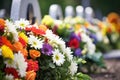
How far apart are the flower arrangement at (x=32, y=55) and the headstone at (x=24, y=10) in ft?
3.04

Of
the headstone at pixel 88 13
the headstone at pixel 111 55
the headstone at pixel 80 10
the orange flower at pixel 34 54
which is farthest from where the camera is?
the headstone at pixel 111 55

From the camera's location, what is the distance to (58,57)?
5.47 m

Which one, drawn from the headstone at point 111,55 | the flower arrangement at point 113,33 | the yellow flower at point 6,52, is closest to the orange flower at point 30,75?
the yellow flower at point 6,52

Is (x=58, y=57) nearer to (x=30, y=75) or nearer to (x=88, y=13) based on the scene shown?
(x=30, y=75)

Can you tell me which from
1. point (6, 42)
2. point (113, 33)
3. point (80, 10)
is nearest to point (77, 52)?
point (80, 10)

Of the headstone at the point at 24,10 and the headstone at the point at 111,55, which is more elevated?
the headstone at the point at 111,55

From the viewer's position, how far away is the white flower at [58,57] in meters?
5.39

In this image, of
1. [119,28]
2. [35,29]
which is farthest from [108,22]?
[35,29]

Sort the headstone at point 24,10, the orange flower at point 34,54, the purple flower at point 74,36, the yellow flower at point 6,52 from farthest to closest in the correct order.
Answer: the purple flower at point 74,36 → the headstone at point 24,10 → the orange flower at point 34,54 → the yellow flower at point 6,52

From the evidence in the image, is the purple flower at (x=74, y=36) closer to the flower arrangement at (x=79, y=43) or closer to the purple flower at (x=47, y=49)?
the flower arrangement at (x=79, y=43)

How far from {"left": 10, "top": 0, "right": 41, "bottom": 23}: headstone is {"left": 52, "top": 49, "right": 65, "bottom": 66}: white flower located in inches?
53.2

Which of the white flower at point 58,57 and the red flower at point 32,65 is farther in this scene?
the white flower at point 58,57

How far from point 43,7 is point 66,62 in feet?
39.5

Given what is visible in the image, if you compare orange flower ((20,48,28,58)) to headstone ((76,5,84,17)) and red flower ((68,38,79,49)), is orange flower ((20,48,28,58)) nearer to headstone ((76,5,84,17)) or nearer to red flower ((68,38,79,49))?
red flower ((68,38,79,49))
